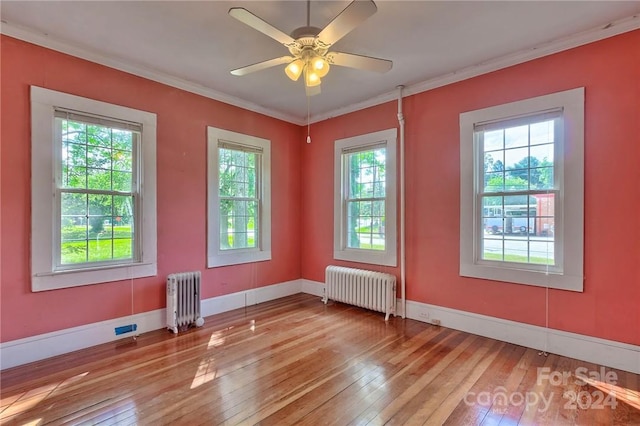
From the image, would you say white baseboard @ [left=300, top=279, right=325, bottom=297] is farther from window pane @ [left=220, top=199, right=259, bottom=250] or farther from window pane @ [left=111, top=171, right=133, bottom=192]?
window pane @ [left=111, top=171, right=133, bottom=192]

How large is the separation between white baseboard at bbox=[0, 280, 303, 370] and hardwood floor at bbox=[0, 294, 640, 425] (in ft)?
0.31

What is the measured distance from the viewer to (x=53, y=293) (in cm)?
290

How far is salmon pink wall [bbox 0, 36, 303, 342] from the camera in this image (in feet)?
8.85

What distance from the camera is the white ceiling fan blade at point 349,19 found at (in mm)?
1725

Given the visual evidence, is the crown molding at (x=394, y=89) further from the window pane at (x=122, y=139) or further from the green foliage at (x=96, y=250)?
the green foliage at (x=96, y=250)

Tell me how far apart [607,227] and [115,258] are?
4642 mm

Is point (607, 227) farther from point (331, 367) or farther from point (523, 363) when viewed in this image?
point (331, 367)

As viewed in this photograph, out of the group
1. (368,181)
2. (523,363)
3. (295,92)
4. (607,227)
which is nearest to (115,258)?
(295,92)

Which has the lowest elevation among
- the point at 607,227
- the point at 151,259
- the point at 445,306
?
the point at 445,306

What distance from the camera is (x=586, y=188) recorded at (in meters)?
2.81

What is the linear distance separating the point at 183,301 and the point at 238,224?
1.28m

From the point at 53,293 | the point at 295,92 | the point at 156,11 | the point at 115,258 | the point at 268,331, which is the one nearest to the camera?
the point at 156,11

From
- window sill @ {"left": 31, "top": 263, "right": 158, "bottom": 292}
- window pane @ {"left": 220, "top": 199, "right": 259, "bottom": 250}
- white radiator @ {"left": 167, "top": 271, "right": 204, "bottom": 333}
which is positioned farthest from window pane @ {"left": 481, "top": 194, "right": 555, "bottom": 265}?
window sill @ {"left": 31, "top": 263, "right": 158, "bottom": 292}

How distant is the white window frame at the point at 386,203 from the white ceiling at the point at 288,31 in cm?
85
